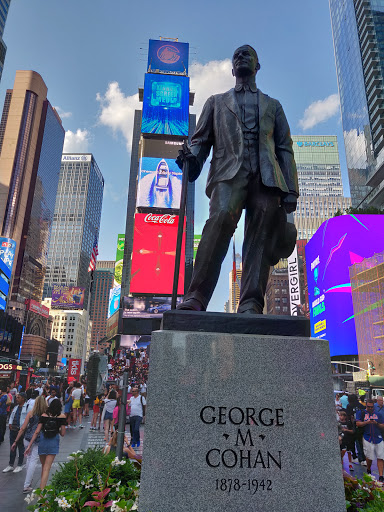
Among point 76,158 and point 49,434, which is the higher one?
point 76,158

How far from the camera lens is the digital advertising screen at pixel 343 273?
4084 cm

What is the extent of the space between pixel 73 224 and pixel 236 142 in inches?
6828

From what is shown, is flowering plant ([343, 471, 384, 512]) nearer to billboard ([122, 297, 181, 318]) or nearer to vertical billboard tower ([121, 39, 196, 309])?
vertical billboard tower ([121, 39, 196, 309])

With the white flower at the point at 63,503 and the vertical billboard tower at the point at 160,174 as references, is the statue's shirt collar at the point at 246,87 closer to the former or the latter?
the white flower at the point at 63,503

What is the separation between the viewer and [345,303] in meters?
42.5

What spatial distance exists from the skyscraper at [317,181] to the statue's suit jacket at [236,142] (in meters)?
126

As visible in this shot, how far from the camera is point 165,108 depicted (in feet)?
198

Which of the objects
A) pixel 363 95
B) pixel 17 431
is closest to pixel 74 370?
pixel 17 431

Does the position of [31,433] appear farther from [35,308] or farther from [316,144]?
[316,144]

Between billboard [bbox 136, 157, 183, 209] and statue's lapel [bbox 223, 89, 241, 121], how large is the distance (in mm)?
51696

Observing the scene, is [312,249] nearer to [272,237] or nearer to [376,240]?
[376,240]

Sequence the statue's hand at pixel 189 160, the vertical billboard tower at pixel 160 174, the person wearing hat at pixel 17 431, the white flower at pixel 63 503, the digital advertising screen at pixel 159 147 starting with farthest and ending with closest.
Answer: the digital advertising screen at pixel 159 147, the vertical billboard tower at pixel 160 174, the person wearing hat at pixel 17 431, the statue's hand at pixel 189 160, the white flower at pixel 63 503

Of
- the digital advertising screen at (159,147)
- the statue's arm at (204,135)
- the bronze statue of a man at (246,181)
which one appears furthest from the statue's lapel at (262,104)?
the digital advertising screen at (159,147)

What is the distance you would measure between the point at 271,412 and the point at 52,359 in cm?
11663
